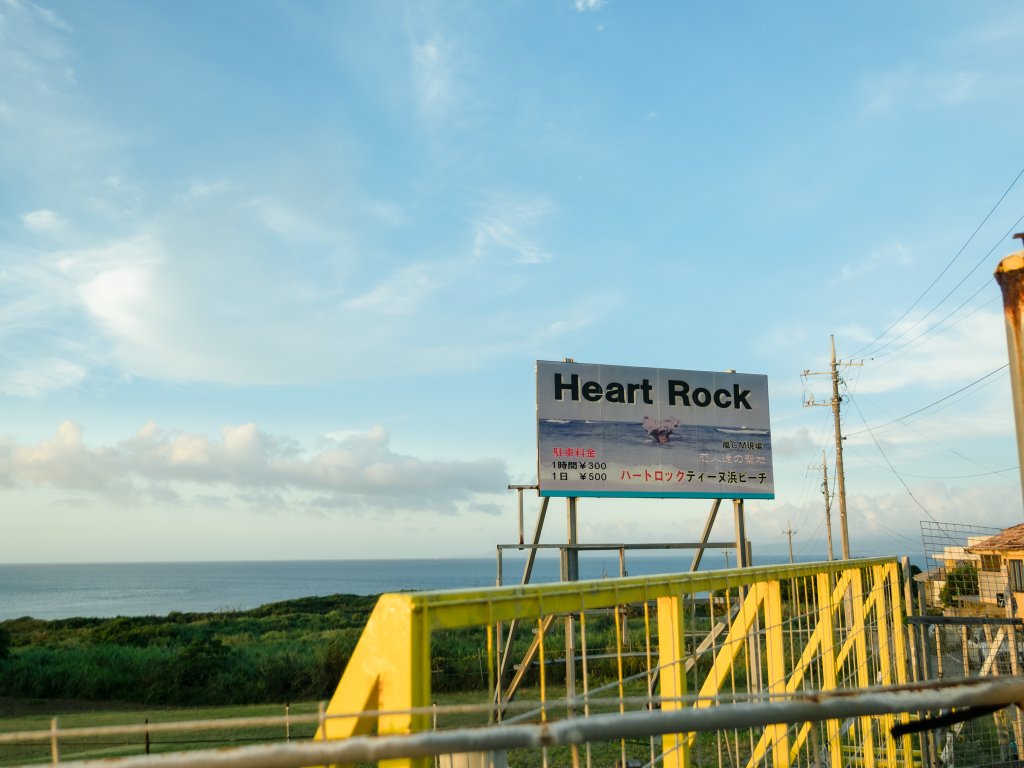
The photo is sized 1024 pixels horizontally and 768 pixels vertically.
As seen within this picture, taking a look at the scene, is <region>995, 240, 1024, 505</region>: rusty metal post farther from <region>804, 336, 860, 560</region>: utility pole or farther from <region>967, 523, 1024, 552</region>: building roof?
<region>804, 336, 860, 560</region>: utility pole

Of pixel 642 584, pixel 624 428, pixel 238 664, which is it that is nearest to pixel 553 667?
pixel 238 664

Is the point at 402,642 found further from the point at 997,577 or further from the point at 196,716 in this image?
the point at 196,716

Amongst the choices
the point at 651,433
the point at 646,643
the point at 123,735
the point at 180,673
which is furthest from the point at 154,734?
the point at 646,643

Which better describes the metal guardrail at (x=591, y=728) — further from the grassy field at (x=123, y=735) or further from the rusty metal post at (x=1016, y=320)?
the grassy field at (x=123, y=735)

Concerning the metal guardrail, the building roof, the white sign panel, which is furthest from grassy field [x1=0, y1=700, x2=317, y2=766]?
the building roof

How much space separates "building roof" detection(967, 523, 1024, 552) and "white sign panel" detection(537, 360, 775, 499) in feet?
13.9

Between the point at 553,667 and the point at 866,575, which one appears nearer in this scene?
the point at 866,575

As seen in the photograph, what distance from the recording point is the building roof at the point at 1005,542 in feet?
50.6

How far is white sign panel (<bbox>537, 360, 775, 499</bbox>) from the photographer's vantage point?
15656 millimetres

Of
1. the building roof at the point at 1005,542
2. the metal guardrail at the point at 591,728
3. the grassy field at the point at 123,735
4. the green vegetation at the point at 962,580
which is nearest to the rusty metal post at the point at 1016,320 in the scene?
the metal guardrail at the point at 591,728

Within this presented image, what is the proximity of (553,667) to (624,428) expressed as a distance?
1266 cm

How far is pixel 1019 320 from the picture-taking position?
3.03 meters

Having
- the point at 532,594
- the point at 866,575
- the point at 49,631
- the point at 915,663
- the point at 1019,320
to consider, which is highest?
the point at 1019,320

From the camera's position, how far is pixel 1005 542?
16672mm
